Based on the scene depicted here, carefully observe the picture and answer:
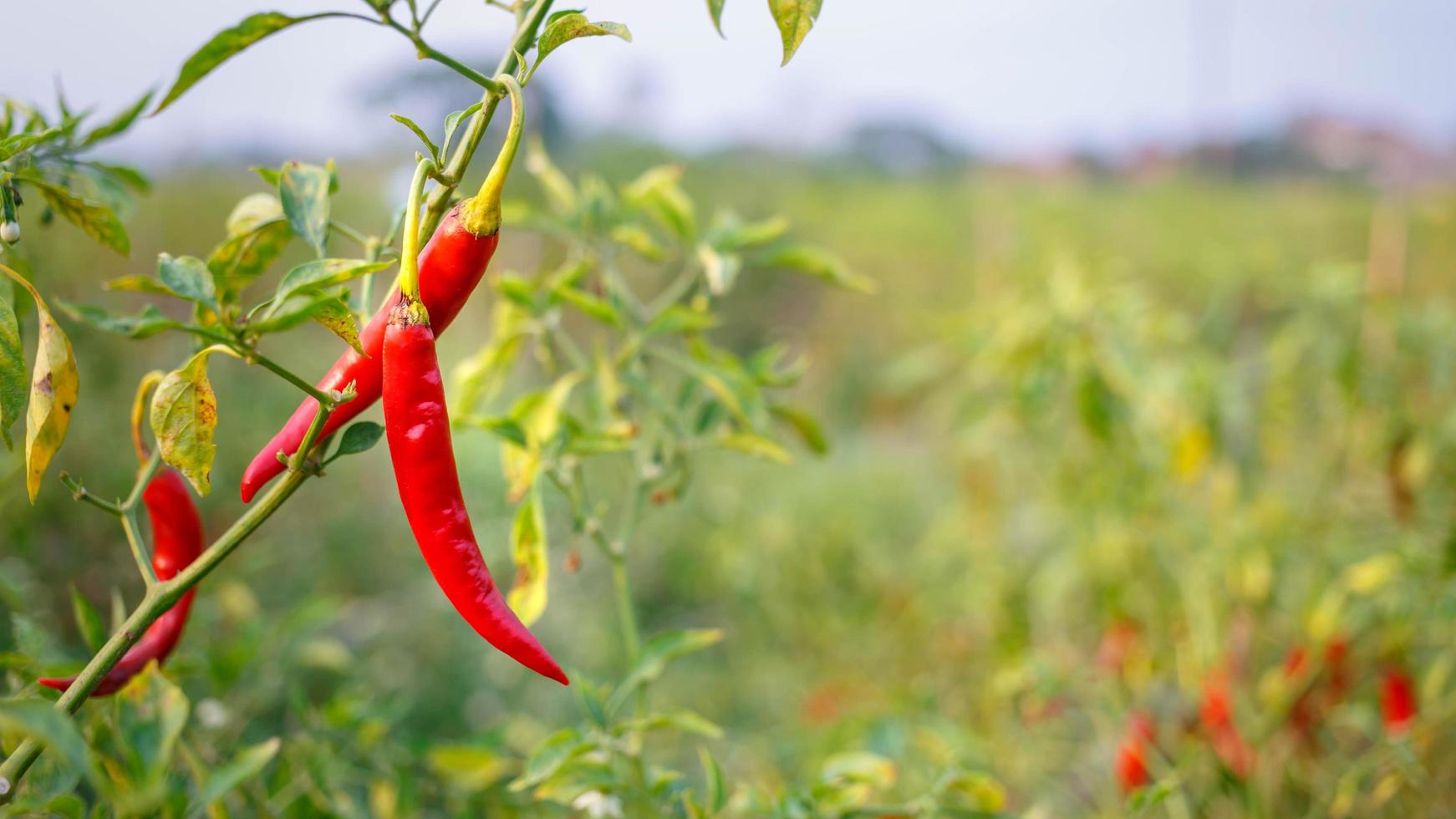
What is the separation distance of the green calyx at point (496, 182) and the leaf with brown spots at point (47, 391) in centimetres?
18

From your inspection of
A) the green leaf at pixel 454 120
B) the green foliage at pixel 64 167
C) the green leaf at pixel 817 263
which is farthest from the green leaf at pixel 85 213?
the green leaf at pixel 817 263

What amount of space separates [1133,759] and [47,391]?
3.82ft

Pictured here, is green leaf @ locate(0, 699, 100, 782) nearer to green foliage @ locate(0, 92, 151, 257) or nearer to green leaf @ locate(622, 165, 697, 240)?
green foliage @ locate(0, 92, 151, 257)

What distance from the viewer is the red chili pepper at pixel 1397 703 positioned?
1095mm

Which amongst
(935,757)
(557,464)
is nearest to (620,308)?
(557,464)

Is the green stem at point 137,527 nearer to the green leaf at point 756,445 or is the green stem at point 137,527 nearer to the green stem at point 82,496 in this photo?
the green stem at point 82,496

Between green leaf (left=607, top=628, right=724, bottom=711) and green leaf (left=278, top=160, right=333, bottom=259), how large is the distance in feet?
1.06

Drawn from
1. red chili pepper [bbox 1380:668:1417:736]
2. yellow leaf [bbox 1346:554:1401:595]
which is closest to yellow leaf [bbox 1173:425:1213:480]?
yellow leaf [bbox 1346:554:1401:595]

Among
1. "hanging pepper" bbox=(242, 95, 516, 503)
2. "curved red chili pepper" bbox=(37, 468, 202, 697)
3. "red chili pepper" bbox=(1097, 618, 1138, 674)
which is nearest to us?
"hanging pepper" bbox=(242, 95, 516, 503)

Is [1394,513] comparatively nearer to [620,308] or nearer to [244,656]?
[620,308]

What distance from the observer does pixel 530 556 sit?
0.59 metres

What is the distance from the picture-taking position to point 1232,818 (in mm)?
1292

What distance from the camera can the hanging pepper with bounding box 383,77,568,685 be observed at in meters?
0.36

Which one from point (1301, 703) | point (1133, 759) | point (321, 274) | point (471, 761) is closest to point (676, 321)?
point (321, 274)
